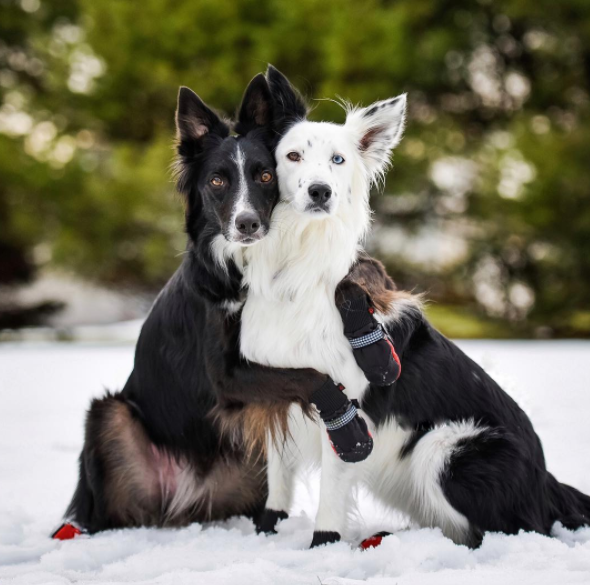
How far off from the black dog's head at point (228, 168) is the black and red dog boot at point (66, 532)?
116cm

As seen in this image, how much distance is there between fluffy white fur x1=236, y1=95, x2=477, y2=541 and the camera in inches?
95.1

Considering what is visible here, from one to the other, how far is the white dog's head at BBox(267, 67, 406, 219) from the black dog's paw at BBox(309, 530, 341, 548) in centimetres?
107

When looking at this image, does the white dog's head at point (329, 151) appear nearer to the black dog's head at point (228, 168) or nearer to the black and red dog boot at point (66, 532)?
the black dog's head at point (228, 168)

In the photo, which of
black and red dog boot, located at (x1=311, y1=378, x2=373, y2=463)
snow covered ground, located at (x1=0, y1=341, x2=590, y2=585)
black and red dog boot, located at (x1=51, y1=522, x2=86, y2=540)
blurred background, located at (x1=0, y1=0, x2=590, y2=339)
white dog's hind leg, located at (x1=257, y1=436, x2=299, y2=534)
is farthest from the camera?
blurred background, located at (x1=0, y1=0, x2=590, y2=339)

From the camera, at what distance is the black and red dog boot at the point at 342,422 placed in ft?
Result: 7.71

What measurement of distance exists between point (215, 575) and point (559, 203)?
1085 cm

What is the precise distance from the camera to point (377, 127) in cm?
266

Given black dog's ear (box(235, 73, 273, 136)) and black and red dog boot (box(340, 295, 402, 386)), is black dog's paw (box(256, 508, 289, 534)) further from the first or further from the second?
black dog's ear (box(235, 73, 273, 136))

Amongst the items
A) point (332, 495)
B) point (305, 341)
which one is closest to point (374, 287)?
point (305, 341)

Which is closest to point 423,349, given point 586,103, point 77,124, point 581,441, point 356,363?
point 356,363

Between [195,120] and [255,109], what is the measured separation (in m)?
0.22

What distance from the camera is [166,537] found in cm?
263

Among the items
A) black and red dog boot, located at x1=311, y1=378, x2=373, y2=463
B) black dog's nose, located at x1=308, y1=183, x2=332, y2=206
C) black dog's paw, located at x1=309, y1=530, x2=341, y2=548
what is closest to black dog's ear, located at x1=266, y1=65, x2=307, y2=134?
black dog's nose, located at x1=308, y1=183, x2=332, y2=206

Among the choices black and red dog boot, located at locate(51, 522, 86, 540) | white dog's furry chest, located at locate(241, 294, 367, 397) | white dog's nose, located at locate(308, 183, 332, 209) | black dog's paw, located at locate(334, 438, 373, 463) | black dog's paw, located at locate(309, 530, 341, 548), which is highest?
white dog's nose, located at locate(308, 183, 332, 209)
